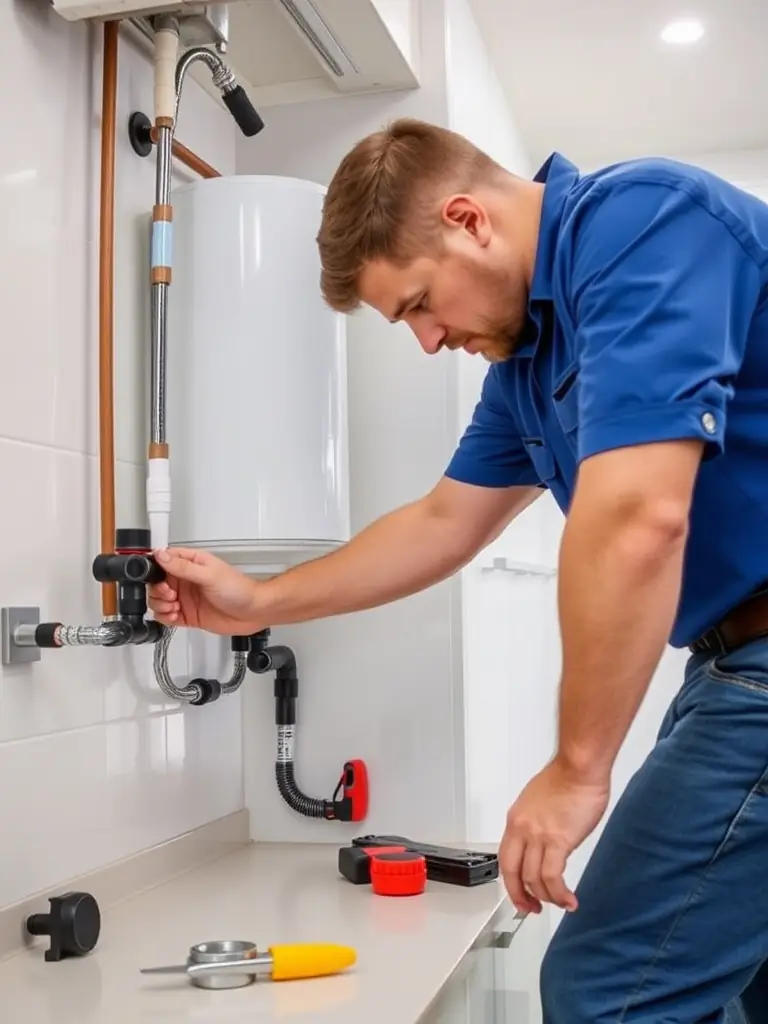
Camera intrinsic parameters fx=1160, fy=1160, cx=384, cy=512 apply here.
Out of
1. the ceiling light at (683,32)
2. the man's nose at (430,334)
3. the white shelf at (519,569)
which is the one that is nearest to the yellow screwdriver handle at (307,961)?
the man's nose at (430,334)

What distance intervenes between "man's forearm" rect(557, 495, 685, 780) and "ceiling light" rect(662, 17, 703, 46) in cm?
166

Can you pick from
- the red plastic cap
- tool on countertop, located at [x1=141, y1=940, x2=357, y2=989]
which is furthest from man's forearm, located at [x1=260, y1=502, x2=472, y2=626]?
tool on countertop, located at [x1=141, y1=940, x2=357, y2=989]

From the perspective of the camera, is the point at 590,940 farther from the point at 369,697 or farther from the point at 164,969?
the point at 369,697

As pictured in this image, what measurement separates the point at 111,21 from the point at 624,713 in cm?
119

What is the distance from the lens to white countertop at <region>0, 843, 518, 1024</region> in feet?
3.74

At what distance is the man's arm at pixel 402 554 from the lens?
1.55m

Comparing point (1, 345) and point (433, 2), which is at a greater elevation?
point (433, 2)

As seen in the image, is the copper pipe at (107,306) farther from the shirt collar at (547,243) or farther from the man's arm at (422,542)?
the shirt collar at (547,243)

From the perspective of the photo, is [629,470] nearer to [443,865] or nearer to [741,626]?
[741,626]

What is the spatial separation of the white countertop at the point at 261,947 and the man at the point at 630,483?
0.20 metres

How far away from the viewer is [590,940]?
3.61ft

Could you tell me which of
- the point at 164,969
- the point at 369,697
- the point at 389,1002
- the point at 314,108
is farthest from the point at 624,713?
the point at 314,108

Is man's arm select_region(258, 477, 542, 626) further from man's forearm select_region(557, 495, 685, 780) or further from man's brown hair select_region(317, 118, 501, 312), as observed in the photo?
man's forearm select_region(557, 495, 685, 780)

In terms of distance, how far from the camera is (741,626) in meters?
1.15
